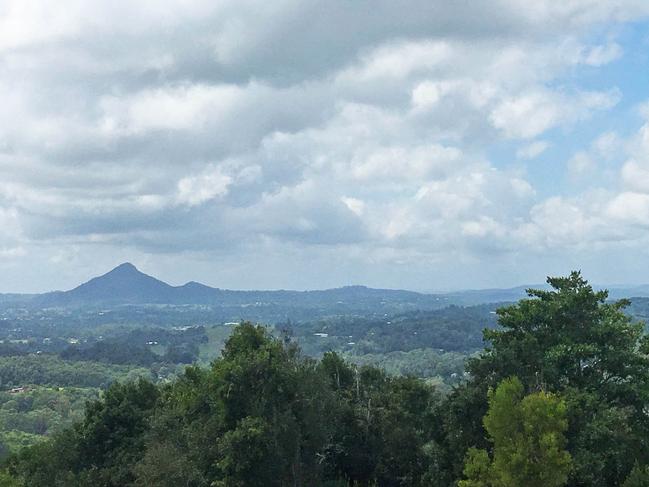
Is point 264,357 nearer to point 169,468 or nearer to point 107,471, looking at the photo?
point 169,468

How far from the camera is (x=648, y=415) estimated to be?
30.1 m

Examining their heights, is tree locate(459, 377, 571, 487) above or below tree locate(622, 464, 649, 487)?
above

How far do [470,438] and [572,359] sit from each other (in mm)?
6222

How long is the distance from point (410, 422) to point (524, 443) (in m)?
13.7

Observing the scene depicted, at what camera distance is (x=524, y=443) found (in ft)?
74.5

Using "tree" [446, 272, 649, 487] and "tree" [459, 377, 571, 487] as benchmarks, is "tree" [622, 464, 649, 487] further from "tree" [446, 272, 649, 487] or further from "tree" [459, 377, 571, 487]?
"tree" [459, 377, 571, 487]

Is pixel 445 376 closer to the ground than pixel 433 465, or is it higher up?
closer to the ground

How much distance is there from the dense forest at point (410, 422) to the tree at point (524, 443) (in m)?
0.05

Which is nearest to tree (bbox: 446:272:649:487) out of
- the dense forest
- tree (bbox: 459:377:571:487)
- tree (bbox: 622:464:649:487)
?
the dense forest

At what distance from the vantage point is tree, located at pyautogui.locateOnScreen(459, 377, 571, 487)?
22.4 metres

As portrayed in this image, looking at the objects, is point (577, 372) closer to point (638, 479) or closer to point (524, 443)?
point (638, 479)

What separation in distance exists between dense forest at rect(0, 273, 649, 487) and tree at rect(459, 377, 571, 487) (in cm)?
5

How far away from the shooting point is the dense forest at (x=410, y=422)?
23875 mm

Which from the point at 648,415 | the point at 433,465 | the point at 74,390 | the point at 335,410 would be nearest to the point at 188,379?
the point at 335,410
